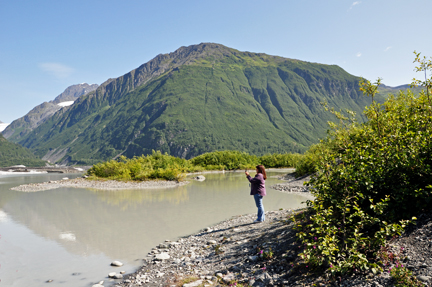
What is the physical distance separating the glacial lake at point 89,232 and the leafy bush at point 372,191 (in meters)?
1.70

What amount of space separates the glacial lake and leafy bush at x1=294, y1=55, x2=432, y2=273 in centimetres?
170

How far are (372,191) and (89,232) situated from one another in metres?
13.7

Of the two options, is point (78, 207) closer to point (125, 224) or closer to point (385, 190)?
point (125, 224)

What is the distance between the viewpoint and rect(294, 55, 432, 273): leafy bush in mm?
6043

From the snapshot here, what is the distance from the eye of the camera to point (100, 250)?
1157 cm

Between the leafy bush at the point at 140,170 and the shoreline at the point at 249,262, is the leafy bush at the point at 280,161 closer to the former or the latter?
the leafy bush at the point at 140,170

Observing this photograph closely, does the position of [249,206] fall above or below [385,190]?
below

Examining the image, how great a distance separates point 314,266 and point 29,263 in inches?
405

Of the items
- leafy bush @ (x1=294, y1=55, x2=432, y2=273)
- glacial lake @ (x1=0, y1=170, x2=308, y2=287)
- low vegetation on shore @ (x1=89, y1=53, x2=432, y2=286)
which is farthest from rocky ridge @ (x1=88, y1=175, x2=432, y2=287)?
glacial lake @ (x1=0, y1=170, x2=308, y2=287)

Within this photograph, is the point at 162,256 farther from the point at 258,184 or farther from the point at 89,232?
the point at 89,232

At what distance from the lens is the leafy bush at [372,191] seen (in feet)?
19.8

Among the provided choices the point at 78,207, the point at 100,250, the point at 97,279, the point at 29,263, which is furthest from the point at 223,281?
the point at 78,207

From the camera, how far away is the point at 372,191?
275 inches

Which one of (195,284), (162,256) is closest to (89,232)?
(162,256)
